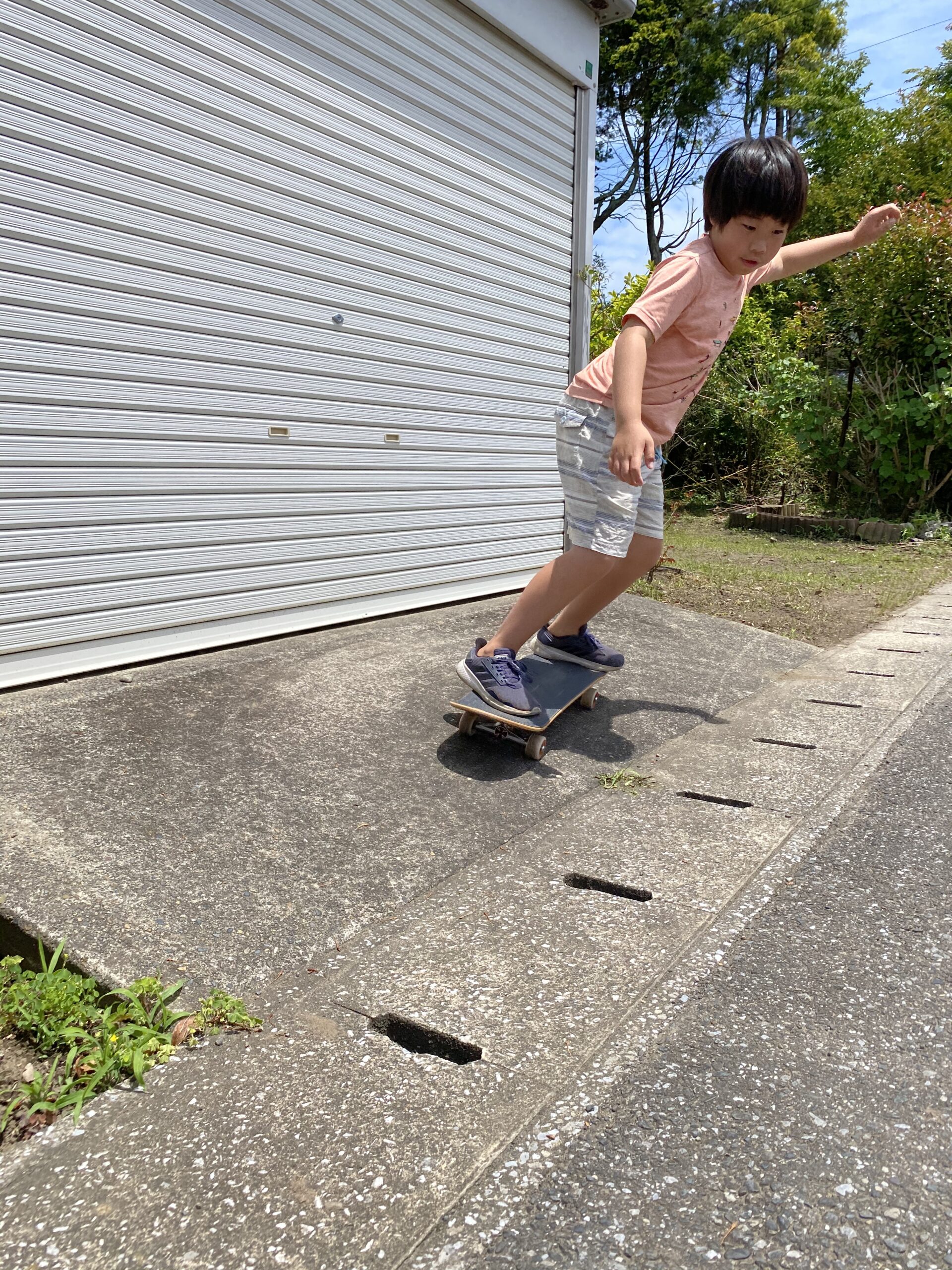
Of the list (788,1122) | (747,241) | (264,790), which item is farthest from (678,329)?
(788,1122)

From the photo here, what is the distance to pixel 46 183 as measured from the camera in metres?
3.18

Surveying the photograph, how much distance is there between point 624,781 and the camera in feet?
9.23

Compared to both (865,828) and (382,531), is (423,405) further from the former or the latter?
(865,828)

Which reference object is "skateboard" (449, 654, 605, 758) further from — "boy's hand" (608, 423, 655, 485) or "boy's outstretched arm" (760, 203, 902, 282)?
"boy's outstretched arm" (760, 203, 902, 282)

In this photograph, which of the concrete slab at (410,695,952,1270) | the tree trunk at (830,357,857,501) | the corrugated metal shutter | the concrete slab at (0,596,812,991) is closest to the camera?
the concrete slab at (410,695,952,1270)

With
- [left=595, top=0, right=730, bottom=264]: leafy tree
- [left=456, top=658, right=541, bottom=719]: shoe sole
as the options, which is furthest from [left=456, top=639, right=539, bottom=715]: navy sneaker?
[left=595, top=0, right=730, bottom=264]: leafy tree

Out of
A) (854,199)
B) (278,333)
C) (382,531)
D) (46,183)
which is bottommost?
(382,531)

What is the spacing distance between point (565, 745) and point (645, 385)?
1.19 meters

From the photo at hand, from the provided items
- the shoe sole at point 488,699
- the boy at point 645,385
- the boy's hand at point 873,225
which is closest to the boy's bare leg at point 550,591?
the boy at point 645,385

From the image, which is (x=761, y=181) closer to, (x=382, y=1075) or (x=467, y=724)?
(x=467, y=724)

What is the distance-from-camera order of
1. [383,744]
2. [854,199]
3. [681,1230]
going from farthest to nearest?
[854,199]
[383,744]
[681,1230]

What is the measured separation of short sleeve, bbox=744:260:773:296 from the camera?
9.79 ft

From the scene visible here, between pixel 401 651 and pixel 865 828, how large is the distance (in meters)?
2.10

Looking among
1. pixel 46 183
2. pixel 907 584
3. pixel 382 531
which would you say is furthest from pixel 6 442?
pixel 907 584
